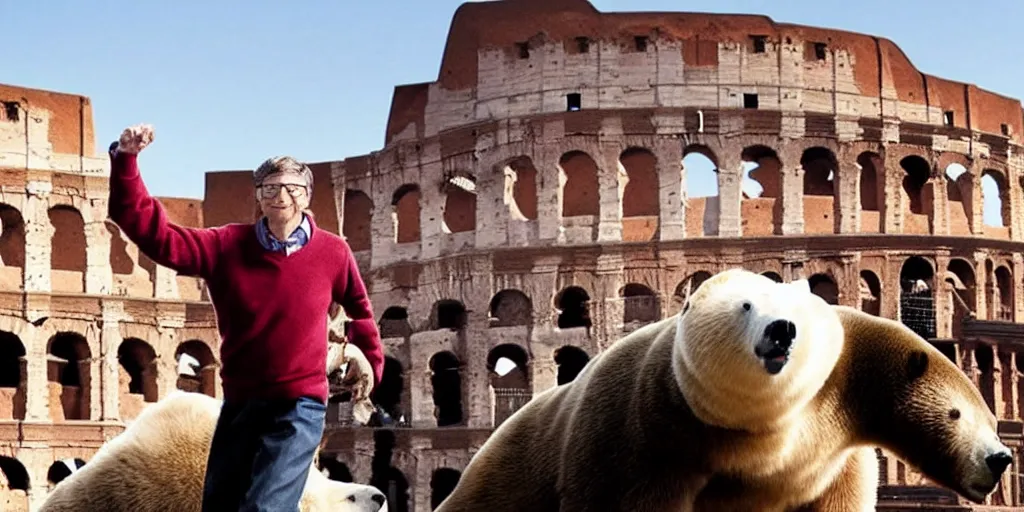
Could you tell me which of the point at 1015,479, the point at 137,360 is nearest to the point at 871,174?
the point at 1015,479

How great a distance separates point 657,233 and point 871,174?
5571 millimetres

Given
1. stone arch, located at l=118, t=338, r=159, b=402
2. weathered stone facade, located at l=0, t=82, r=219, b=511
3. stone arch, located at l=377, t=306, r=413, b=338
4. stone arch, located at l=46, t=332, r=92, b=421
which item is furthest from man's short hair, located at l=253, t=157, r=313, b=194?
stone arch, located at l=118, t=338, r=159, b=402

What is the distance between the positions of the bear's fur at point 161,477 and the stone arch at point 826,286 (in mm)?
26934

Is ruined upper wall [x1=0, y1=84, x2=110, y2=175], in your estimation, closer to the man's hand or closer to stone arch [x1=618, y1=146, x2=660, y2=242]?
stone arch [x1=618, y1=146, x2=660, y2=242]

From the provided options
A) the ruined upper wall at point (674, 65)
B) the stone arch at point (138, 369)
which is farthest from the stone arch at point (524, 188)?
the stone arch at point (138, 369)

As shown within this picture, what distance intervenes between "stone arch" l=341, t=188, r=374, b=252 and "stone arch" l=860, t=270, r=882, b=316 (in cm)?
1164

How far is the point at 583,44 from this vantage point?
3316 cm

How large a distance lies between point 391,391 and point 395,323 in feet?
5.64

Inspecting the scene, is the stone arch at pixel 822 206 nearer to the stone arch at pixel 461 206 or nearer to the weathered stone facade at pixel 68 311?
the stone arch at pixel 461 206

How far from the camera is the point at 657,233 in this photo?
107ft

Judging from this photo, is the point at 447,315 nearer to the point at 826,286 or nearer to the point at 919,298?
the point at 826,286

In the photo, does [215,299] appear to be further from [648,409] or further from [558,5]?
[558,5]

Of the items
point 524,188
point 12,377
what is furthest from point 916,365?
point 12,377

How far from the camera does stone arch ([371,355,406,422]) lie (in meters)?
34.9
